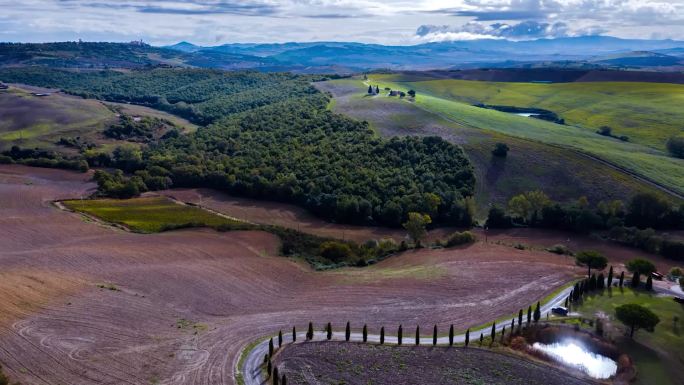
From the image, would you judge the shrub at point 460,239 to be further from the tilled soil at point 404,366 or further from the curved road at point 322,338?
the tilled soil at point 404,366

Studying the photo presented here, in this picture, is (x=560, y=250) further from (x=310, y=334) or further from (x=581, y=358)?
(x=310, y=334)

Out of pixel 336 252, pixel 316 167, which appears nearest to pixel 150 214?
pixel 316 167

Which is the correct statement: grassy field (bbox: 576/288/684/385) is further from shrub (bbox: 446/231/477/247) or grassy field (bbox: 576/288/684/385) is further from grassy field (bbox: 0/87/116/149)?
grassy field (bbox: 0/87/116/149)

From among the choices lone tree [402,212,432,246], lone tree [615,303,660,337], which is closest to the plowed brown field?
lone tree [402,212,432,246]

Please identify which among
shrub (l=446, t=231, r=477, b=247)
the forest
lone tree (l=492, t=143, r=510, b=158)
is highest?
lone tree (l=492, t=143, r=510, b=158)

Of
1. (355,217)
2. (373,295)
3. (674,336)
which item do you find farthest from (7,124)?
(674,336)

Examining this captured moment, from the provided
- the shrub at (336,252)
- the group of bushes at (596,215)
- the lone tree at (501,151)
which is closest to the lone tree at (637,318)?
the group of bushes at (596,215)

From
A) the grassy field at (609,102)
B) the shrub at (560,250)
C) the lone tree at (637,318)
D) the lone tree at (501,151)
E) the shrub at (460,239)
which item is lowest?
the shrub at (560,250)
